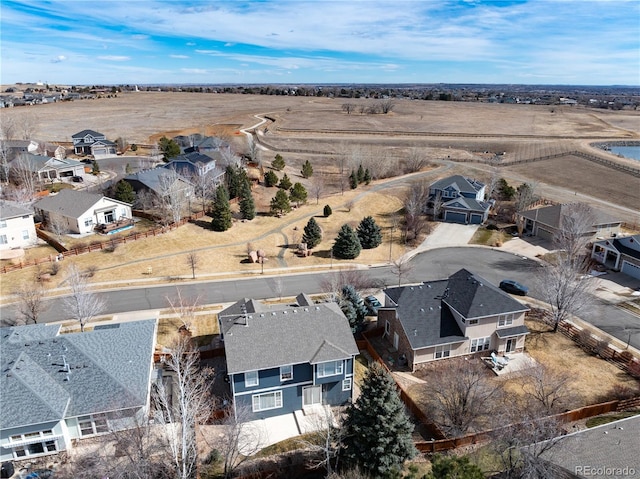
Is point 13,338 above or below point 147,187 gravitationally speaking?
below

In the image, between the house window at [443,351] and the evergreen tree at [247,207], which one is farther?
the evergreen tree at [247,207]

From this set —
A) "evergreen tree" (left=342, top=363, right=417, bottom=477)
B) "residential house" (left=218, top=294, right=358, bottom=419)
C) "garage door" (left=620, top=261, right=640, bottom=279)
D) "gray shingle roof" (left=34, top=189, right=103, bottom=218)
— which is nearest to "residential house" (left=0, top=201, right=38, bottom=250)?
"gray shingle roof" (left=34, top=189, right=103, bottom=218)

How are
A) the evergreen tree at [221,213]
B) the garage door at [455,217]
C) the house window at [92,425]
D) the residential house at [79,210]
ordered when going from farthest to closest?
1. the garage door at [455,217]
2. the evergreen tree at [221,213]
3. the residential house at [79,210]
4. the house window at [92,425]

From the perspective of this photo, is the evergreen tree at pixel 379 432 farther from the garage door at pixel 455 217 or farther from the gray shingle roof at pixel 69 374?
the garage door at pixel 455 217

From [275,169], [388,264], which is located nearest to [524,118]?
[275,169]

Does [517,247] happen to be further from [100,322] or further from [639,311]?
[100,322]

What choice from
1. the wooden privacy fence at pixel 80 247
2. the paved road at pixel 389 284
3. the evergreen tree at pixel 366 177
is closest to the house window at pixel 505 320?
the paved road at pixel 389 284
